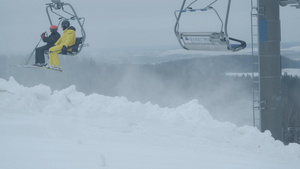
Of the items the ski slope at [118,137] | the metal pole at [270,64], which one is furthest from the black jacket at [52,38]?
the metal pole at [270,64]

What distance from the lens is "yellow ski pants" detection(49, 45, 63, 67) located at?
35.7ft

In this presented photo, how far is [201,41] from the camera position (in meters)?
8.73

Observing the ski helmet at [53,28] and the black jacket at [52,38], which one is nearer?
the ski helmet at [53,28]

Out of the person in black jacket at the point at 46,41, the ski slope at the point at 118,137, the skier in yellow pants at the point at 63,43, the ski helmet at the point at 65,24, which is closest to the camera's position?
the ski slope at the point at 118,137

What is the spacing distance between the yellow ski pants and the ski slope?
736mm

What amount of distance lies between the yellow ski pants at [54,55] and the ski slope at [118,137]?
0.74m

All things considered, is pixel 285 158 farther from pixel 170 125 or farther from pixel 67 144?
pixel 67 144

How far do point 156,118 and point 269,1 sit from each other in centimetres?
408

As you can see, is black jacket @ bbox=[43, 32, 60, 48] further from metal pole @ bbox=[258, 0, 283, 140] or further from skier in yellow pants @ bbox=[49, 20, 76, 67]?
metal pole @ bbox=[258, 0, 283, 140]

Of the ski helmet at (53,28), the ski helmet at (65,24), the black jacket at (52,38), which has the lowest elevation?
the black jacket at (52,38)

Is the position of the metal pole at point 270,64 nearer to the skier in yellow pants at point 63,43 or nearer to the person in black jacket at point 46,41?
the skier in yellow pants at point 63,43

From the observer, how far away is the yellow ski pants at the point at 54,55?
10875 millimetres

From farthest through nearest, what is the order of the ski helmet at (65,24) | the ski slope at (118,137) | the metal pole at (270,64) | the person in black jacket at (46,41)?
the person in black jacket at (46,41), the ski helmet at (65,24), the metal pole at (270,64), the ski slope at (118,137)

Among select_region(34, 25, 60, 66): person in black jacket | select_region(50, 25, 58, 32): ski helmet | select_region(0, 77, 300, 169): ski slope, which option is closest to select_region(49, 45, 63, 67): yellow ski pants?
select_region(34, 25, 60, 66): person in black jacket
